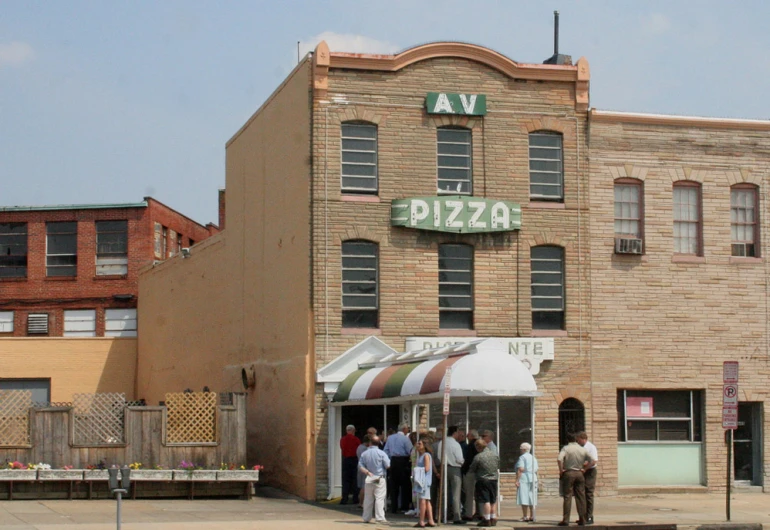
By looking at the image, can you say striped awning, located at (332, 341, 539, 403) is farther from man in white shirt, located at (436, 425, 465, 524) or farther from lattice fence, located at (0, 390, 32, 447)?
lattice fence, located at (0, 390, 32, 447)

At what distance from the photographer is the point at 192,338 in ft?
133

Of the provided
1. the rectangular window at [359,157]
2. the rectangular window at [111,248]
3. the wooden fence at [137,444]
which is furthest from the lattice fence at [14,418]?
the rectangular window at [111,248]

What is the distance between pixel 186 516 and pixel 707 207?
1499 cm

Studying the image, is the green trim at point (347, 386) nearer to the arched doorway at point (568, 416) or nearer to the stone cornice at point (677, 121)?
the arched doorway at point (568, 416)

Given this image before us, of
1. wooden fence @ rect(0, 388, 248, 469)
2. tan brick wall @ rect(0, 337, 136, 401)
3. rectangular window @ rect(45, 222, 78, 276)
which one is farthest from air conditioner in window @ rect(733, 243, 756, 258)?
rectangular window @ rect(45, 222, 78, 276)

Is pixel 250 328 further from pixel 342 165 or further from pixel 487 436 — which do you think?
pixel 487 436

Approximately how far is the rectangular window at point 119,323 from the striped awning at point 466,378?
26.4 m

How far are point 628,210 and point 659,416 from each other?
4.99m

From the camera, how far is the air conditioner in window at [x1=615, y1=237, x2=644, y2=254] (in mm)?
30672

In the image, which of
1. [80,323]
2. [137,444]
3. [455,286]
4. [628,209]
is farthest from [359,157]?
[80,323]

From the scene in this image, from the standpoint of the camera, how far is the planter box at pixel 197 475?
2752cm

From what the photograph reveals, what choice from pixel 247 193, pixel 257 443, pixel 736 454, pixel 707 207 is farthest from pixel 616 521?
pixel 247 193

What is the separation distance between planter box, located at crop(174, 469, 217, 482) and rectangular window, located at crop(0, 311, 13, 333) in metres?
25.7

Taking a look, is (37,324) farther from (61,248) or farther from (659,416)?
(659,416)
